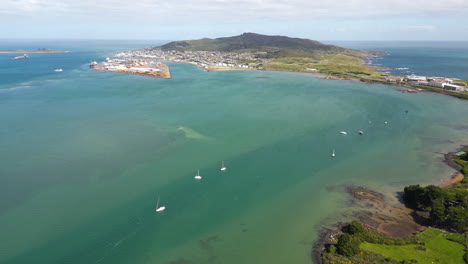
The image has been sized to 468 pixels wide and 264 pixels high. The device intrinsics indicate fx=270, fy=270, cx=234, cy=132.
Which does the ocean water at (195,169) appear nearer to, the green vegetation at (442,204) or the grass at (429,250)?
the green vegetation at (442,204)

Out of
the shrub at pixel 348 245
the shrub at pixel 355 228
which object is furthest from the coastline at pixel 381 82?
the shrub at pixel 348 245

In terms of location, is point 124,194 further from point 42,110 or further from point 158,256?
point 42,110

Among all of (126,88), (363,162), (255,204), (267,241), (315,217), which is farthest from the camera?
(126,88)

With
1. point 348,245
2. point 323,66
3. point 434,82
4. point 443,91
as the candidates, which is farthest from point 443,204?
point 323,66

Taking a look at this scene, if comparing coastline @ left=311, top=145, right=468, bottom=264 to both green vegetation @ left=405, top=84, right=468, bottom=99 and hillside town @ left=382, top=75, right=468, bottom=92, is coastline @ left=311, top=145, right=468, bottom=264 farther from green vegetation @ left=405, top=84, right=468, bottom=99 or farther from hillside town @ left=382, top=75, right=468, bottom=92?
hillside town @ left=382, top=75, right=468, bottom=92

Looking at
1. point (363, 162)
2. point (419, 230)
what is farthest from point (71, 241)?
point (363, 162)

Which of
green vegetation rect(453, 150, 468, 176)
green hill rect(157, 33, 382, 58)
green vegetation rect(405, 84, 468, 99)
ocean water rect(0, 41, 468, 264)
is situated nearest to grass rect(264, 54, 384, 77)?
green vegetation rect(405, 84, 468, 99)

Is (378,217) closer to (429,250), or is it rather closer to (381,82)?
(429,250)
